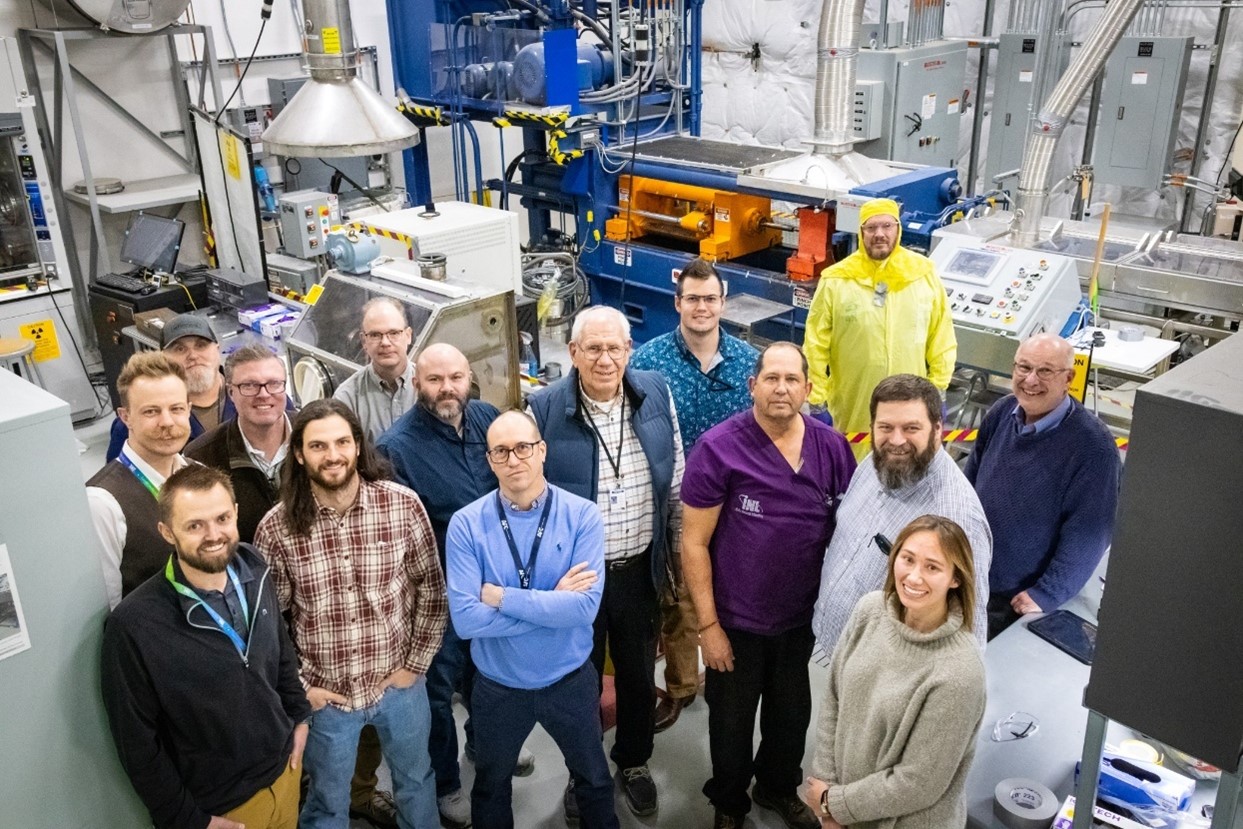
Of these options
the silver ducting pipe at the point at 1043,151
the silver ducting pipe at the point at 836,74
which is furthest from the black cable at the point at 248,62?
the silver ducting pipe at the point at 1043,151

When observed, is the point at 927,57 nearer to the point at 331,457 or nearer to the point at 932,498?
the point at 932,498

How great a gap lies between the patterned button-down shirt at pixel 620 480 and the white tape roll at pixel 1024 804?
44.1 inches

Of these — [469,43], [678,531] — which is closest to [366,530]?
[678,531]

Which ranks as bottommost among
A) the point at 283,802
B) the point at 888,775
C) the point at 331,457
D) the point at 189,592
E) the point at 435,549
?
the point at 283,802

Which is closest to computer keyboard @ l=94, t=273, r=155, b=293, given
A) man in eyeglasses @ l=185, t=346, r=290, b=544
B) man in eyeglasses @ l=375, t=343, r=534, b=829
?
man in eyeglasses @ l=185, t=346, r=290, b=544

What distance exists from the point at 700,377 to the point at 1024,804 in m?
1.51

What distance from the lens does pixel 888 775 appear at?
212 cm

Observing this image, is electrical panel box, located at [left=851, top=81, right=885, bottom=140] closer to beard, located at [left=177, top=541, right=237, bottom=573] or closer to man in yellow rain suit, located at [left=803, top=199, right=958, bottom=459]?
man in yellow rain suit, located at [left=803, top=199, right=958, bottom=459]

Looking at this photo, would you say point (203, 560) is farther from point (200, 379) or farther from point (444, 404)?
point (200, 379)

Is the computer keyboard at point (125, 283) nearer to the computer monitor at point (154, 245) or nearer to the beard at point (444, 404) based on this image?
the computer monitor at point (154, 245)

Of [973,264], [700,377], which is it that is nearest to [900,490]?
[700,377]

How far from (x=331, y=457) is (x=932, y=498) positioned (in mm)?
1422

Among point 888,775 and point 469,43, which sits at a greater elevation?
point 469,43

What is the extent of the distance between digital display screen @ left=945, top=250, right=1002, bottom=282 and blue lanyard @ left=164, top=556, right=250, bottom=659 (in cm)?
353
